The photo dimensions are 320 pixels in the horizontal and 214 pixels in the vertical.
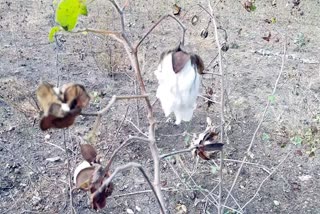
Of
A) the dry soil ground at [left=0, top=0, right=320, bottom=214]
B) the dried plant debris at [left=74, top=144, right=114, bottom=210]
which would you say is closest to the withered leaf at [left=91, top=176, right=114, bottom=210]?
the dried plant debris at [left=74, top=144, right=114, bottom=210]

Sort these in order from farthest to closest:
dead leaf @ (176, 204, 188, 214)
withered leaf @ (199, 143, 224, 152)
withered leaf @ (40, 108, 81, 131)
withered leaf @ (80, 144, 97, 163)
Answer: dead leaf @ (176, 204, 188, 214)
withered leaf @ (199, 143, 224, 152)
withered leaf @ (80, 144, 97, 163)
withered leaf @ (40, 108, 81, 131)

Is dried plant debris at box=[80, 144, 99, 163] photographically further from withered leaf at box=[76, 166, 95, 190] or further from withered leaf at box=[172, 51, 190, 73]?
withered leaf at box=[172, 51, 190, 73]

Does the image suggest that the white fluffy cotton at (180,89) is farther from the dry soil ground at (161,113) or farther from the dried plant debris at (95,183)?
the dry soil ground at (161,113)

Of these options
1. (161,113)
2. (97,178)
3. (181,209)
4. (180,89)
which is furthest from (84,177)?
(161,113)

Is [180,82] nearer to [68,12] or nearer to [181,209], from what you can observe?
[68,12]

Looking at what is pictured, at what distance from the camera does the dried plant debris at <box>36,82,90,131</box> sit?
586mm

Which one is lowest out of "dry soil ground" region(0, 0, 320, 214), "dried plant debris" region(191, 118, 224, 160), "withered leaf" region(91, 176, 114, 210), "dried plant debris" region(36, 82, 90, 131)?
"dry soil ground" region(0, 0, 320, 214)

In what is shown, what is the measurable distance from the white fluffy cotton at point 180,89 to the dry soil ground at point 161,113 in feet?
2.49

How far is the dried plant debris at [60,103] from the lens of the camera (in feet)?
1.92

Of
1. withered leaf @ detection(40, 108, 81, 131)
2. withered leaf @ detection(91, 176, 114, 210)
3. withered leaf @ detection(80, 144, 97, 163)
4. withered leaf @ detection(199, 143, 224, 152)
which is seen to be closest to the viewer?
withered leaf @ detection(40, 108, 81, 131)

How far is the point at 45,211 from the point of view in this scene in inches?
78.2

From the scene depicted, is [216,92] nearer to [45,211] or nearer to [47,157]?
[47,157]

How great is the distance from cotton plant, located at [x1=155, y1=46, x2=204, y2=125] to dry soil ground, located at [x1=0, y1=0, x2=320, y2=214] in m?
0.76

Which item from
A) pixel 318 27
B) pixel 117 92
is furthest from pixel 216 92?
pixel 318 27
